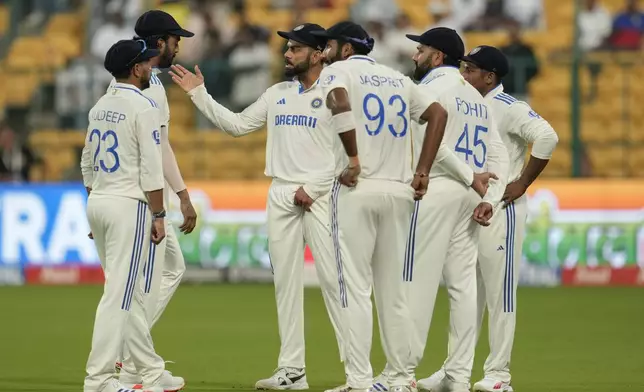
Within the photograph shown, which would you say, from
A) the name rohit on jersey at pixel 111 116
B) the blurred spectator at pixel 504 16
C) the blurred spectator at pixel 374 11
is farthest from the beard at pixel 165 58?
the blurred spectator at pixel 504 16

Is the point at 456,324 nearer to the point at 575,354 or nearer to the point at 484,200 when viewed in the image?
the point at 484,200

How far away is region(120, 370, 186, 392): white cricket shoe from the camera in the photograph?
870 cm

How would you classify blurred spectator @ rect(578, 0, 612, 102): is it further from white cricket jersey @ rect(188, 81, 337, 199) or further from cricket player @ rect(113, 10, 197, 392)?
cricket player @ rect(113, 10, 197, 392)

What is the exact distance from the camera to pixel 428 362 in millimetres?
10695

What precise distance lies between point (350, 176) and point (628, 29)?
43.7ft

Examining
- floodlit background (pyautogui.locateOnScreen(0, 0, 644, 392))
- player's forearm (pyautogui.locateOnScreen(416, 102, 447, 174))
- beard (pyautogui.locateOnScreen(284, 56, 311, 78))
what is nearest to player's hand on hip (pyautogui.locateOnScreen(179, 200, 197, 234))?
beard (pyautogui.locateOnScreen(284, 56, 311, 78))

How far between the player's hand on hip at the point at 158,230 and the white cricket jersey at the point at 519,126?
8.34ft

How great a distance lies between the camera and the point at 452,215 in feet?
28.0

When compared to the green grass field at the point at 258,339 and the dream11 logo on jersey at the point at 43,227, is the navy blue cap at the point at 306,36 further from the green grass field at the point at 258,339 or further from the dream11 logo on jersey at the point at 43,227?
the dream11 logo on jersey at the point at 43,227

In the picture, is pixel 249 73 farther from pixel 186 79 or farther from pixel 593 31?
pixel 186 79

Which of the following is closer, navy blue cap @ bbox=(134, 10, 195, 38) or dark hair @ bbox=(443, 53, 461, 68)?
dark hair @ bbox=(443, 53, 461, 68)

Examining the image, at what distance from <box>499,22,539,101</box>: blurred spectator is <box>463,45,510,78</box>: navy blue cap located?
10.3 metres

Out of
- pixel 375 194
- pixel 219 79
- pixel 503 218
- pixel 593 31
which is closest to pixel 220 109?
pixel 375 194

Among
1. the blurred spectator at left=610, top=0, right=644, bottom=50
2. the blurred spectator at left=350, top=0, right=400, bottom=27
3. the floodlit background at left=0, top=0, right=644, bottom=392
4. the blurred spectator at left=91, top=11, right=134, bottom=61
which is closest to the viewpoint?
the floodlit background at left=0, top=0, right=644, bottom=392
